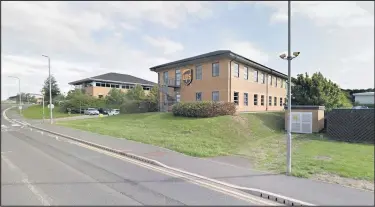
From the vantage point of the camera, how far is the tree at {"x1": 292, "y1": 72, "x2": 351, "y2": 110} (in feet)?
70.0

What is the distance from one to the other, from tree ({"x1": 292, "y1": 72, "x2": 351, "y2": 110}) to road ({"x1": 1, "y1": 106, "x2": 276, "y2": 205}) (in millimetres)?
18970

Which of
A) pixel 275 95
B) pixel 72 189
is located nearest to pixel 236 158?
pixel 72 189

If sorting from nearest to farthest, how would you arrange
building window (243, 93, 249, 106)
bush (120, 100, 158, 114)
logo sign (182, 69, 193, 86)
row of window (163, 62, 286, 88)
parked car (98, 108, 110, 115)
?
row of window (163, 62, 286, 88) → building window (243, 93, 249, 106) → logo sign (182, 69, 193, 86) → bush (120, 100, 158, 114) → parked car (98, 108, 110, 115)

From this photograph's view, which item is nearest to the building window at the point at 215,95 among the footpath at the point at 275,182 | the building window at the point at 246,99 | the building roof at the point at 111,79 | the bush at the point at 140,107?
the building window at the point at 246,99

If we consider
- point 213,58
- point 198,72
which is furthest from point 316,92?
point 198,72

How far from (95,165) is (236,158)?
4.93m

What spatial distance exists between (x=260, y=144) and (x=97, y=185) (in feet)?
30.3

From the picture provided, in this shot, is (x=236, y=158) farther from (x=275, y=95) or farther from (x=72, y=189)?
(x=275, y=95)

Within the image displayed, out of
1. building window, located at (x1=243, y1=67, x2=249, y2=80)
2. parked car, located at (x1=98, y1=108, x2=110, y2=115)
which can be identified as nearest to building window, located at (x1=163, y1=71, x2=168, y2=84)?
building window, located at (x1=243, y1=67, x2=249, y2=80)

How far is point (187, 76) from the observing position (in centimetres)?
2730

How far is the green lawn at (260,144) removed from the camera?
22.2 ft

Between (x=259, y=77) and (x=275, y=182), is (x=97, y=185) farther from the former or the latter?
(x=259, y=77)

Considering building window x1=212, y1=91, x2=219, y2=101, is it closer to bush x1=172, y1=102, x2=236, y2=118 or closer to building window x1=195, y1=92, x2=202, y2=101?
building window x1=195, y1=92, x2=202, y2=101

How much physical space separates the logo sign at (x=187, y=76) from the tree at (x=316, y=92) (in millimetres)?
10679
